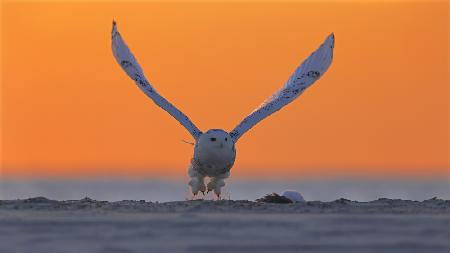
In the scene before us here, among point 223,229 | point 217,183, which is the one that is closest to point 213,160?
point 217,183

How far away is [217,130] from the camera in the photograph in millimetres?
21172

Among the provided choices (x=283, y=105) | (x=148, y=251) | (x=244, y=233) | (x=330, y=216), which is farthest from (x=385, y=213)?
(x=283, y=105)

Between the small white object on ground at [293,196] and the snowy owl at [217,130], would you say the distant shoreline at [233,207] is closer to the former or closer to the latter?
the small white object on ground at [293,196]

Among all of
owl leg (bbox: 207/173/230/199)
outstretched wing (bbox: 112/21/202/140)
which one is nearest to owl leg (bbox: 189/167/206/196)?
owl leg (bbox: 207/173/230/199)

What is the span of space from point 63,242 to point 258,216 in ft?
9.54

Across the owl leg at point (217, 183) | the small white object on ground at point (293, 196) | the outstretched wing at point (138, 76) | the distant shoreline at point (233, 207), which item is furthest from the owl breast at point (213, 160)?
the distant shoreline at point (233, 207)

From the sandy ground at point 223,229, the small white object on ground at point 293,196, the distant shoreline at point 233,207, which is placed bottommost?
the sandy ground at point 223,229

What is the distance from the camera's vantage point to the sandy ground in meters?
14.2

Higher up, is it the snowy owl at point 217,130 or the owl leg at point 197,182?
the snowy owl at point 217,130

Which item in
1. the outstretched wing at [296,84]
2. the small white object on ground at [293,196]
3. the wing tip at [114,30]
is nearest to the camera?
the small white object on ground at [293,196]

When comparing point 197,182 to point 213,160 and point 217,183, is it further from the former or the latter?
point 213,160

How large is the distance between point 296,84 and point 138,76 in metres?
2.73

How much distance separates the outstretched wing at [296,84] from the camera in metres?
22.7

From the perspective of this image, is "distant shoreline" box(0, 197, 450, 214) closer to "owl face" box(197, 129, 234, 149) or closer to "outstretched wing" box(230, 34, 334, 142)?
"owl face" box(197, 129, 234, 149)
